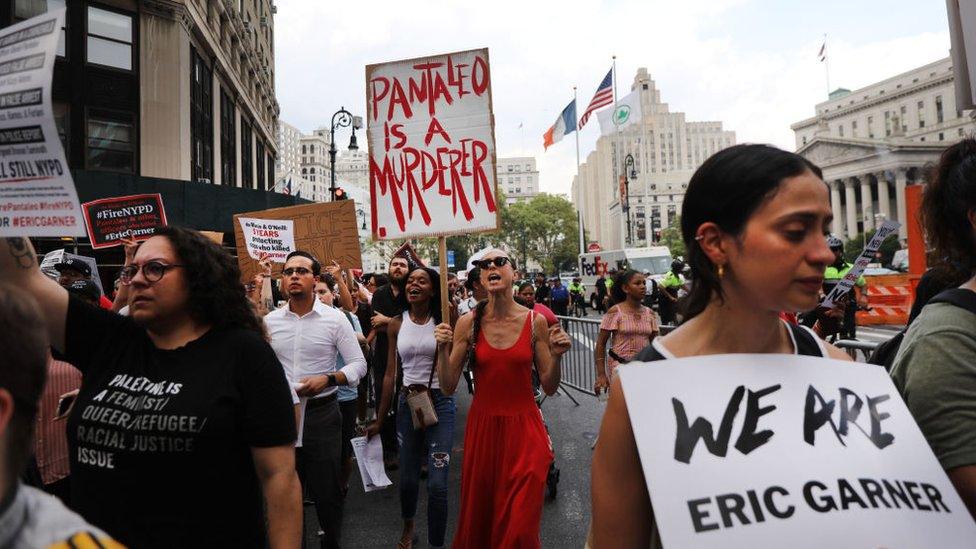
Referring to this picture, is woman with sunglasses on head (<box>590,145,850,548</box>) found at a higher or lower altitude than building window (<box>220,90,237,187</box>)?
lower

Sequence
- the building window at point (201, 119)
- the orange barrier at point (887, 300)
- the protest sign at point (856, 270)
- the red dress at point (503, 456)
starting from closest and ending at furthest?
1. the red dress at point (503, 456)
2. the protest sign at point (856, 270)
3. the orange barrier at point (887, 300)
4. the building window at point (201, 119)

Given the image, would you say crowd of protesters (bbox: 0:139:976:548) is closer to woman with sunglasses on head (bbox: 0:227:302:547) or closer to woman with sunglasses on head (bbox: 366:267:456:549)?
woman with sunglasses on head (bbox: 0:227:302:547)

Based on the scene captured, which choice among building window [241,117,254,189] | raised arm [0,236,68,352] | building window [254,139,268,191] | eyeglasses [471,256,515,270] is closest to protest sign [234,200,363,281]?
eyeglasses [471,256,515,270]

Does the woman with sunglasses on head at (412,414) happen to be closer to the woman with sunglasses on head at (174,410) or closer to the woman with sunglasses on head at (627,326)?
the woman with sunglasses on head at (174,410)

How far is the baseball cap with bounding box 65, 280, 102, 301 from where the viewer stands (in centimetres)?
444

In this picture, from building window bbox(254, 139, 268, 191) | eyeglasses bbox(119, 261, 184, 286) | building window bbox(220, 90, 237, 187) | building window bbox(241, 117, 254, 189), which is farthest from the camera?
building window bbox(254, 139, 268, 191)

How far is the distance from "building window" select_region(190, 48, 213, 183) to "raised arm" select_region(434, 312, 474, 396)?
64.4 feet

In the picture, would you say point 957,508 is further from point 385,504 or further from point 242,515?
point 385,504

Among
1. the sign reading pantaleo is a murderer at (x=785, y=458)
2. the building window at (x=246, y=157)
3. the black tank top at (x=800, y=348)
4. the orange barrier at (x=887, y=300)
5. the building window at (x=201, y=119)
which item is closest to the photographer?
the sign reading pantaleo is a murderer at (x=785, y=458)

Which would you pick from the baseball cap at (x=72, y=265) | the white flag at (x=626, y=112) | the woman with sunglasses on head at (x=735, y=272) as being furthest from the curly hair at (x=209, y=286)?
the white flag at (x=626, y=112)

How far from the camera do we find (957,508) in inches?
51.4

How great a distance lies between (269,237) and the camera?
7082mm

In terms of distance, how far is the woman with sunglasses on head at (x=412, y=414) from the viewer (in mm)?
4113

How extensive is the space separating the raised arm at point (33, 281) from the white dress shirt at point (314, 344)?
88.1 inches
